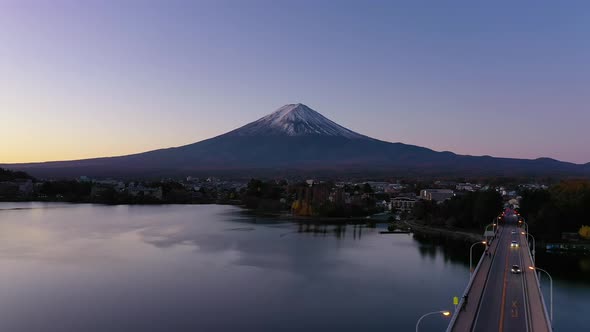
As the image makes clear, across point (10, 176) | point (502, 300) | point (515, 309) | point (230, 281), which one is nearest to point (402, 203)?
point (230, 281)

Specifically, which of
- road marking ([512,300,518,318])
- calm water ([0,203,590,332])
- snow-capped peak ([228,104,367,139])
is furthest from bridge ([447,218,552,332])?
snow-capped peak ([228,104,367,139])

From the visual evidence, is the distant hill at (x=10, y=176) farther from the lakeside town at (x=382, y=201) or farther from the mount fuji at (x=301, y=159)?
the mount fuji at (x=301, y=159)

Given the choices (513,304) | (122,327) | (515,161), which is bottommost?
(122,327)

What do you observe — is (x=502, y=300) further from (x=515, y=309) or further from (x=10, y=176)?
(x=10, y=176)

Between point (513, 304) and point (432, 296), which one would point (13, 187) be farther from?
point (513, 304)

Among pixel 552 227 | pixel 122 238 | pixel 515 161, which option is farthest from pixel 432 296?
pixel 515 161

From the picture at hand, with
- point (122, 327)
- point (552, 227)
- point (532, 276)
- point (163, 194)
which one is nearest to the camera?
point (122, 327)
